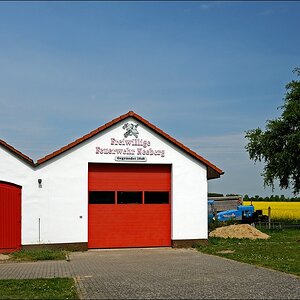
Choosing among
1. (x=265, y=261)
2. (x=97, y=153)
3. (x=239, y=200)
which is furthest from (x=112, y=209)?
(x=239, y=200)

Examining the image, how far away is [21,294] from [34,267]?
5474 mm

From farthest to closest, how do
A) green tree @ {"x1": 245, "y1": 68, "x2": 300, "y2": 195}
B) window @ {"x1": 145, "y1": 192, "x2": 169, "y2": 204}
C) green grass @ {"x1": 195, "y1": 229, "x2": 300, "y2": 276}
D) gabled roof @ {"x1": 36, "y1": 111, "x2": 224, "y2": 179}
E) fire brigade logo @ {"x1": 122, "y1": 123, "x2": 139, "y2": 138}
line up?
1. green tree @ {"x1": 245, "y1": 68, "x2": 300, "y2": 195}
2. window @ {"x1": 145, "y1": 192, "x2": 169, "y2": 204}
3. fire brigade logo @ {"x1": 122, "y1": 123, "x2": 139, "y2": 138}
4. gabled roof @ {"x1": 36, "y1": 111, "x2": 224, "y2": 179}
5. green grass @ {"x1": 195, "y1": 229, "x2": 300, "y2": 276}

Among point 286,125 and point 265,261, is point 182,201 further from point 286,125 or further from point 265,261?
point 286,125

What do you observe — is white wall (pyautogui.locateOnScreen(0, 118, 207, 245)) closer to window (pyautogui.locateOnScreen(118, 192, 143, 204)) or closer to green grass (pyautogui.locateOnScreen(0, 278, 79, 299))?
window (pyautogui.locateOnScreen(118, 192, 143, 204))

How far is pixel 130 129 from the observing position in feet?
77.7

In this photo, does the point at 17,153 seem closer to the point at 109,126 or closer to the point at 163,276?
the point at 109,126

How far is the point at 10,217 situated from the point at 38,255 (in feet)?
7.77

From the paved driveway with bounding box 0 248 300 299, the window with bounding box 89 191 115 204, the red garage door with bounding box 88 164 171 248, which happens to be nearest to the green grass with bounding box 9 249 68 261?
the paved driveway with bounding box 0 248 300 299

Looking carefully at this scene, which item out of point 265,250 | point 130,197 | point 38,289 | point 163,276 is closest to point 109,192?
point 130,197

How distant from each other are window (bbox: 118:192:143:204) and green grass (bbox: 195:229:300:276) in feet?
10.5

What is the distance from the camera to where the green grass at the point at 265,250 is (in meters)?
17.2

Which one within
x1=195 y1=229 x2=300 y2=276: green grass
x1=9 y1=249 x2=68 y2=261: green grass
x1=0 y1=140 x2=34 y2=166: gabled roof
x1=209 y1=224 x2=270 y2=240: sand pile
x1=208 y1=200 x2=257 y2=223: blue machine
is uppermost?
x1=0 y1=140 x2=34 y2=166: gabled roof

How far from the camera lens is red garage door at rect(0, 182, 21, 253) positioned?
21594mm

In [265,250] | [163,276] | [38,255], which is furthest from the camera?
[265,250]
